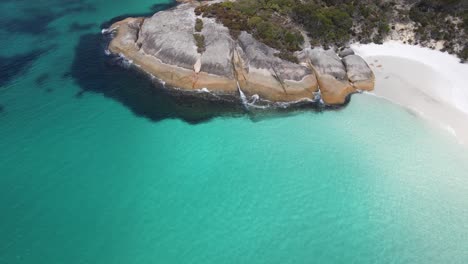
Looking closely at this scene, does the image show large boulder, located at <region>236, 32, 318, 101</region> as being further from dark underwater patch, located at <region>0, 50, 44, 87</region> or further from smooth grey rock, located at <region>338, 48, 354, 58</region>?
dark underwater patch, located at <region>0, 50, 44, 87</region>

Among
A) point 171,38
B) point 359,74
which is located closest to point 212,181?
point 171,38

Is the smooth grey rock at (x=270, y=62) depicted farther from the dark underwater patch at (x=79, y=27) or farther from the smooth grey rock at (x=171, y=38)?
the dark underwater patch at (x=79, y=27)

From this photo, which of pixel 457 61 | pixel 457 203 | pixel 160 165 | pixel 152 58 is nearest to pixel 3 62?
pixel 152 58

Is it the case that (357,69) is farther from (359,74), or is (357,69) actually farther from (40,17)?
(40,17)

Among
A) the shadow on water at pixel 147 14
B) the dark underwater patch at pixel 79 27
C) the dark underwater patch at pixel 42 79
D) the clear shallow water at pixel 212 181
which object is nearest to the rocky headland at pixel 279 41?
the shadow on water at pixel 147 14

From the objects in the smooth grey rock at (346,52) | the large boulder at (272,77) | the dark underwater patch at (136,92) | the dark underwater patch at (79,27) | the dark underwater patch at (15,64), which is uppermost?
the smooth grey rock at (346,52)

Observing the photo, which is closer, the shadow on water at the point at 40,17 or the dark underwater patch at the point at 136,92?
the dark underwater patch at the point at 136,92
